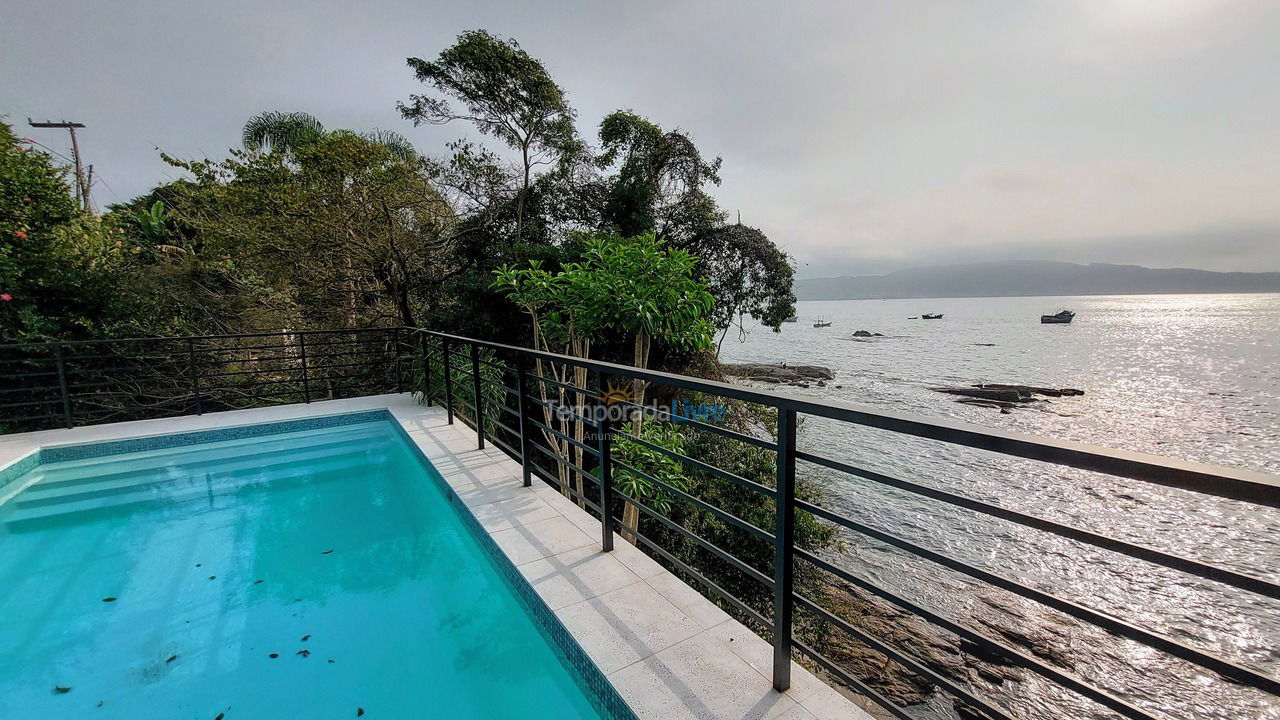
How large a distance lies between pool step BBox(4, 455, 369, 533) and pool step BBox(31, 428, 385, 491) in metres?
0.54

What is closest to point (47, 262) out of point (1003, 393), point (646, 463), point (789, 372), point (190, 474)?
point (190, 474)

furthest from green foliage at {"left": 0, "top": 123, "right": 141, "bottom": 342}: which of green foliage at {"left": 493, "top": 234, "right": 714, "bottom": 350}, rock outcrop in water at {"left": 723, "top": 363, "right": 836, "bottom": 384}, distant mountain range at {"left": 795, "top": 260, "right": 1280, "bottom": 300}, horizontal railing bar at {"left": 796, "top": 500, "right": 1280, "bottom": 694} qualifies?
distant mountain range at {"left": 795, "top": 260, "right": 1280, "bottom": 300}

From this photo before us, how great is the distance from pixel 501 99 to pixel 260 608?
7648 mm

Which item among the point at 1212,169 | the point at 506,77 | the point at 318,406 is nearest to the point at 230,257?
the point at 318,406

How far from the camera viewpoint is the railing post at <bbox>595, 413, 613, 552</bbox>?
2449mm

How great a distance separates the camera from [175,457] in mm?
5020

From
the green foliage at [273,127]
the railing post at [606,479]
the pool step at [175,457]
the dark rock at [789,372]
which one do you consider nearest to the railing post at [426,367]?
the pool step at [175,457]

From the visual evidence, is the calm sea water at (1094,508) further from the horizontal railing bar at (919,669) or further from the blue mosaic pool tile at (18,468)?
the blue mosaic pool tile at (18,468)

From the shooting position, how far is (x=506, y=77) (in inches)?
309

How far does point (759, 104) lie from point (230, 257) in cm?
886

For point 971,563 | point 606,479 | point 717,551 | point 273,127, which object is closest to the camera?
point 971,563

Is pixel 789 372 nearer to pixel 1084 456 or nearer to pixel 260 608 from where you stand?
pixel 260 608

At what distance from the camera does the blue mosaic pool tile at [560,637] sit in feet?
5.78

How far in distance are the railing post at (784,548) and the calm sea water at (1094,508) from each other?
69cm
